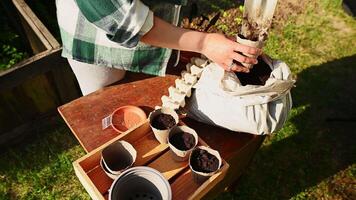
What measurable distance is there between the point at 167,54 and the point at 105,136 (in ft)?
2.08

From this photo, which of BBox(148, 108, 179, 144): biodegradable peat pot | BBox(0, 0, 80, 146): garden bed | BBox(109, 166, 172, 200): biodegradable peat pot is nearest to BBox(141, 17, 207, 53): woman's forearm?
BBox(148, 108, 179, 144): biodegradable peat pot

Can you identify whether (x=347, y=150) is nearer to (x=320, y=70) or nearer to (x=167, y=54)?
(x=320, y=70)

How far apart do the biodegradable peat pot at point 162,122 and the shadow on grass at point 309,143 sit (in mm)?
1516

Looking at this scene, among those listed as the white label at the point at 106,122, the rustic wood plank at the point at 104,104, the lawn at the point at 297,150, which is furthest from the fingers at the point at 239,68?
the lawn at the point at 297,150

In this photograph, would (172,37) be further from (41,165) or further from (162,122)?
(41,165)

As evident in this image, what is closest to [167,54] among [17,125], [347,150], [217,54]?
[217,54]

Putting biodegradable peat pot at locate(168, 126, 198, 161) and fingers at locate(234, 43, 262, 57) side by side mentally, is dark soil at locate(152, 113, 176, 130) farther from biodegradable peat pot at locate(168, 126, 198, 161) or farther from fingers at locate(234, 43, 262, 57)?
fingers at locate(234, 43, 262, 57)

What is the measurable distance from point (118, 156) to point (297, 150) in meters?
2.20

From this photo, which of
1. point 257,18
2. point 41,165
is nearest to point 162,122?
point 257,18

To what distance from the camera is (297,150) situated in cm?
360

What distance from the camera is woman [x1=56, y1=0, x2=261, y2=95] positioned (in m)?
1.69

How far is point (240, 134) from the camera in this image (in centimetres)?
231

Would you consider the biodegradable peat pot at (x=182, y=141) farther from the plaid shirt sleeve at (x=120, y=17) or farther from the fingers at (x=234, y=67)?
the plaid shirt sleeve at (x=120, y=17)

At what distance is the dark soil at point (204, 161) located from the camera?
74.4 inches
